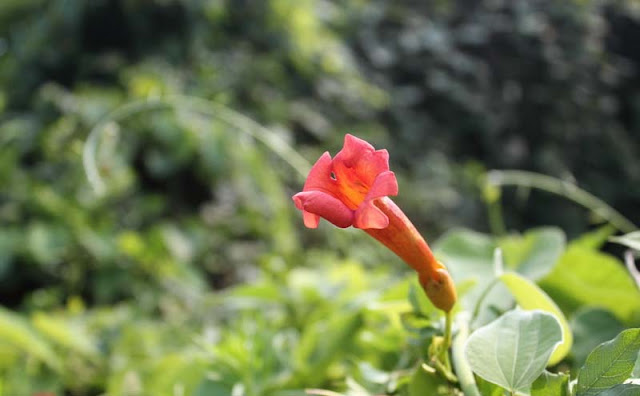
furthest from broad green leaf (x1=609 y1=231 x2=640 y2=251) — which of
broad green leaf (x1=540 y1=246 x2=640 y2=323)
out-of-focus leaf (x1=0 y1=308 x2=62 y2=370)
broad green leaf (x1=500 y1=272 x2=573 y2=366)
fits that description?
out-of-focus leaf (x1=0 y1=308 x2=62 y2=370)

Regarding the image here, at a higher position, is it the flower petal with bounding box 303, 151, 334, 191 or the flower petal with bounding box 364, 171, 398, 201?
the flower petal with bounding box 303, 151, 334, 191

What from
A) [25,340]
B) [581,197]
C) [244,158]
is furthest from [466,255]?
[244,158]

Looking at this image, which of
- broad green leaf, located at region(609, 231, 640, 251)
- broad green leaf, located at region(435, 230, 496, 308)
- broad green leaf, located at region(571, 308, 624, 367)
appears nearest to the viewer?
broad green leaf, located at region(609, 231, 640, 251)

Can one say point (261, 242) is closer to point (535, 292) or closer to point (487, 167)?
point (535, 292)

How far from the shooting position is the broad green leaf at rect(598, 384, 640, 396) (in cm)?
33

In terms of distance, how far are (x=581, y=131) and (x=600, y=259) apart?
293cm

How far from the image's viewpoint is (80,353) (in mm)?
1117

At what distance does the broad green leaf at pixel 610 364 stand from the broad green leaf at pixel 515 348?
0.02 m

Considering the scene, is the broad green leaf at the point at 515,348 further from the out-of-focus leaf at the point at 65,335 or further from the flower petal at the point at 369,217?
the out-of-focus leaf at the point at 65,335

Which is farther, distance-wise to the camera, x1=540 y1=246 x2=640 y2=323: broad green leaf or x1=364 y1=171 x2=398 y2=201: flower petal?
x1=540 y1=246 x2=640 y2=323: broad green leaf

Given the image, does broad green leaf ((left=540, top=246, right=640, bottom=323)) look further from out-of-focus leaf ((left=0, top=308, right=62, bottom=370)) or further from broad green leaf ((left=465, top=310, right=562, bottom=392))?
out-of-focus leaf ((left=0, top=308, right=62, bottom=370))

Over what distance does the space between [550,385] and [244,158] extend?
145 cm

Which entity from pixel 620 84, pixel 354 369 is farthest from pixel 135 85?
pixel 620 84

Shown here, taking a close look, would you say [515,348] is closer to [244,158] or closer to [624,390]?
[624,390]
